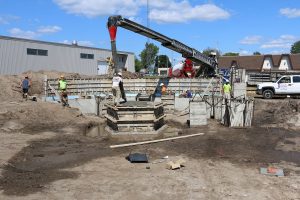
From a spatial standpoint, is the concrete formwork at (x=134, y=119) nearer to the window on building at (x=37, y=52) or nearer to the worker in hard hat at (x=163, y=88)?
the worker in hard hat at (x=163, y=88)

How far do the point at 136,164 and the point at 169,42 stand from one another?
1317 cm

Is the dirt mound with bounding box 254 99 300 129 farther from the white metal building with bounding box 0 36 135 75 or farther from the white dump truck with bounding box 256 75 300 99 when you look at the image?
the white metal building with bounding box 0 36 135 75

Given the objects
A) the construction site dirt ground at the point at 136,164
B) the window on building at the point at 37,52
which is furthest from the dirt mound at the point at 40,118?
the window on building at the point at 37,52

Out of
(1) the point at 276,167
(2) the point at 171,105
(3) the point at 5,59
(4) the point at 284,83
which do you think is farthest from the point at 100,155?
(3) the point at 5,59

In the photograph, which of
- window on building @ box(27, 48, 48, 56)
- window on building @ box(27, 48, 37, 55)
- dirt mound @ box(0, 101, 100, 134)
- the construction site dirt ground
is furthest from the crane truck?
window on building @ box(27, 48, 48, 56)

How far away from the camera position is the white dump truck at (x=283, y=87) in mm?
28281

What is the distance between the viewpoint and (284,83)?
28.7 m

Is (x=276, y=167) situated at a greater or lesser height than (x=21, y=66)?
lesser

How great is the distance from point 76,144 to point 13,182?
5.84 metres

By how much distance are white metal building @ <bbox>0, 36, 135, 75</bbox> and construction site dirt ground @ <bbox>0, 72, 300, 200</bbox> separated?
16063mm

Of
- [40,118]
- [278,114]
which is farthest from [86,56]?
[278,114]

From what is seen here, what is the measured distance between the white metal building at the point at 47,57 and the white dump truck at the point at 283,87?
2193cm

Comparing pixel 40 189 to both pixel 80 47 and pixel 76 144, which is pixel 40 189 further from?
pixel 80 47

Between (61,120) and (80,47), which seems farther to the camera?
(80,47)
